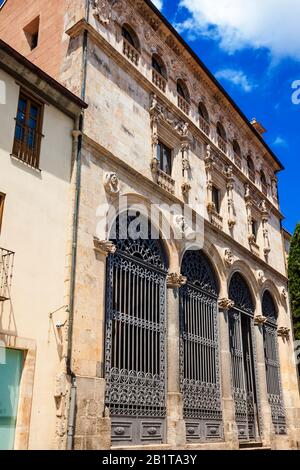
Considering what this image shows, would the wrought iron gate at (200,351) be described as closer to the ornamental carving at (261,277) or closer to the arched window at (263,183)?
the ornamental carving at (261,277)

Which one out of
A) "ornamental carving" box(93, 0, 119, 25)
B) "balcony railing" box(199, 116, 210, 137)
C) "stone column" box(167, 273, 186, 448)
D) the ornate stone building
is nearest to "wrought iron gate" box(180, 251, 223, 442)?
the ornate stone building

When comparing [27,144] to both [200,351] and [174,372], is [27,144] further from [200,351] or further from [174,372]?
[200,351]

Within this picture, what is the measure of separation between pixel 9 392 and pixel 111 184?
5498 millimetres

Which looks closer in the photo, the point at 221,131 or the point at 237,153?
the point at 221,131

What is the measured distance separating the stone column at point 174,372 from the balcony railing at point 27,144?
5222mm

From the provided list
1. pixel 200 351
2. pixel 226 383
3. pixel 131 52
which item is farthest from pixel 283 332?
pixel 131 52

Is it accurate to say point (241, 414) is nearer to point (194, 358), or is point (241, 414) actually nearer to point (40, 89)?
point (194, 358)

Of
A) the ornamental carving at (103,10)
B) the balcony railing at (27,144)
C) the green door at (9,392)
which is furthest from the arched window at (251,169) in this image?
the green door at (9,392)

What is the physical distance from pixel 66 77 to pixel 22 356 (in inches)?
286

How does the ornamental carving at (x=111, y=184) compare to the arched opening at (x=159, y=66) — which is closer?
the ornamental carving at (x=111, y=184)

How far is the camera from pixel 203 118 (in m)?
18.2

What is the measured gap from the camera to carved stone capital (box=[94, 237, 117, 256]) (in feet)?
36.8

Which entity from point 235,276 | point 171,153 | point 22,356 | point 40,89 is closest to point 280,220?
point 235,276

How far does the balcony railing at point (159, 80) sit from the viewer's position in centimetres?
1556
